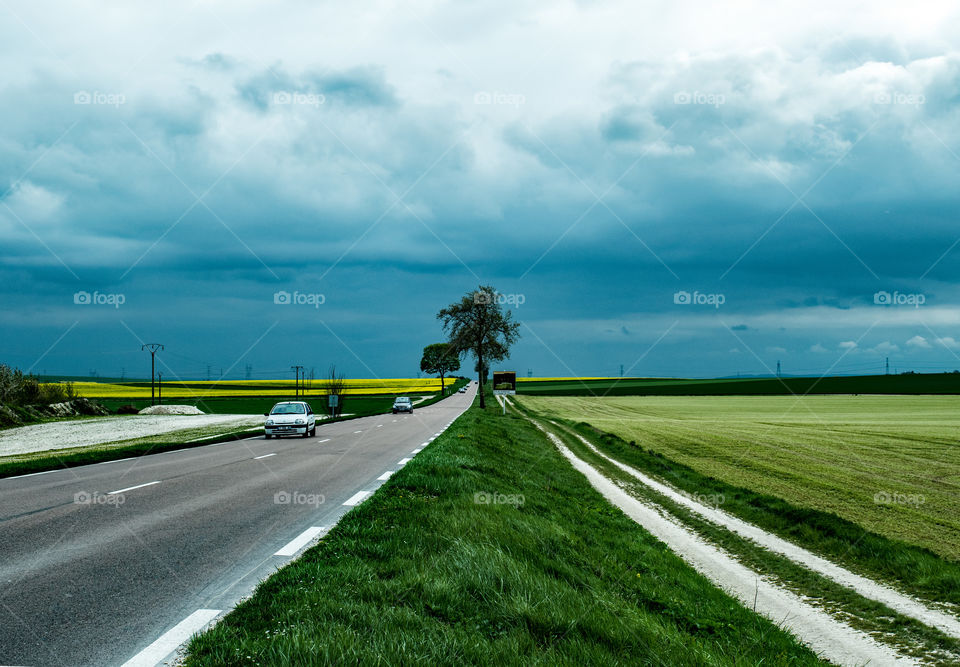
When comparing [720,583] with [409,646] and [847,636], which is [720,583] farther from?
[409,646]

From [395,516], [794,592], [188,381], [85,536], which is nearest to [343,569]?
[395,516]

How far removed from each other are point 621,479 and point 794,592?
400 inches

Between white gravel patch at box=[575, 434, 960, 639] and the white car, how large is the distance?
768 inches

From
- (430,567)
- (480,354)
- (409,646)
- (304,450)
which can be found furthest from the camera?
(480,354)

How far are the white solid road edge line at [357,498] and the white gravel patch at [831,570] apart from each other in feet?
21.1

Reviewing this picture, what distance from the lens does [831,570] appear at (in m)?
8.86

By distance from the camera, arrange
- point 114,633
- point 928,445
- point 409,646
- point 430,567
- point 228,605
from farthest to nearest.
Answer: point 928,445, point 430,567, point 228,605, point 114,633, point 409,646

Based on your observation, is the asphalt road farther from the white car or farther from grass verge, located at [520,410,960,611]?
the white car

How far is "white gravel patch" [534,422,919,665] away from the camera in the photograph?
5.84 meters

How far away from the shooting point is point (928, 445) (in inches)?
1064

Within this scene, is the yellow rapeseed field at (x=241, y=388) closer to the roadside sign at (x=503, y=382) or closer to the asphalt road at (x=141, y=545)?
the roadside sign at (x=503, y=382)

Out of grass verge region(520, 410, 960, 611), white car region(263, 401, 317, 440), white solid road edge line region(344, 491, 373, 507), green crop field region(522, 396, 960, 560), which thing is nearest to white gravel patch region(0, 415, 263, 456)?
white car region(263, 401, 317, 440)

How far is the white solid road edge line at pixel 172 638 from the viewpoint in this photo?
4.39 metres

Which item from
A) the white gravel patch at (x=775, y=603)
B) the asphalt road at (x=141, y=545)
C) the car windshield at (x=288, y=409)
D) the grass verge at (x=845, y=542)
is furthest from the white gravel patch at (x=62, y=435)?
the grass verge at (x=845, y=542)
